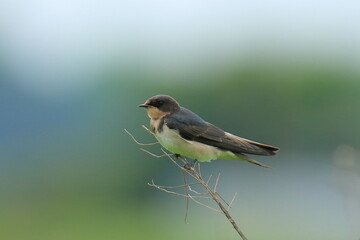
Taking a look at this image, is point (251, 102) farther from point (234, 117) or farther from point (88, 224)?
point (88, 224)

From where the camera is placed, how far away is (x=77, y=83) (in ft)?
169

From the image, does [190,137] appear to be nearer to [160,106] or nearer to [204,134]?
[204,134]

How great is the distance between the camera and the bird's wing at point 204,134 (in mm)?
6676

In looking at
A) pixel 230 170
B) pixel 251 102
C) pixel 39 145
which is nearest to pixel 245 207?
pixel 230 170

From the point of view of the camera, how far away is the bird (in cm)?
667

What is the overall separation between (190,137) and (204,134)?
12 cm

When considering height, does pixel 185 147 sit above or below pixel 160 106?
below

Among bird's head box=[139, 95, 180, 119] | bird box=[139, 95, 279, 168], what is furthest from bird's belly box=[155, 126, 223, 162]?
bird's head box=[139, 95, 180, 119]

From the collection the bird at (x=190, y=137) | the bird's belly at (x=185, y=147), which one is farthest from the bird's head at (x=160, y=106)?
the bird's belly at (x=185, y=147)

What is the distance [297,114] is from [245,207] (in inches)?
403

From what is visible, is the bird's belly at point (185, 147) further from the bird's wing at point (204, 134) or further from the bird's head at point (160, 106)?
the bird's head at point (160, 106)

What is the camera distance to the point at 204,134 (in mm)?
6887

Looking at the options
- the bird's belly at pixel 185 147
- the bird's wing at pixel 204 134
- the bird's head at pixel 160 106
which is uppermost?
the bird's head at pixel 160 106

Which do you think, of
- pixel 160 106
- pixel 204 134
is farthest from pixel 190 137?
pixel 160 106
